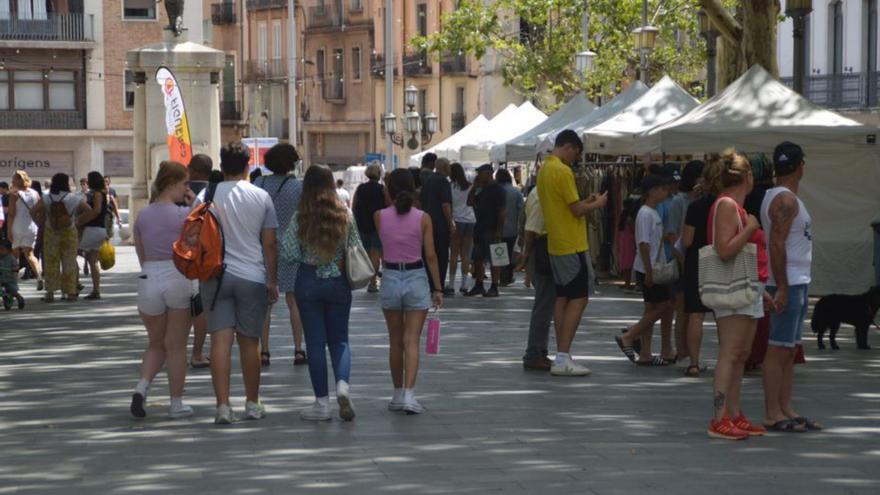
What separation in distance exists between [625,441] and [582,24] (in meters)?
40.0

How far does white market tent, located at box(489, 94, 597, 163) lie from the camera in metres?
29.8

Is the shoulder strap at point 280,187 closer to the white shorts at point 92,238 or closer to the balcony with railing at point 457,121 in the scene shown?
the white shorts at point 92,238

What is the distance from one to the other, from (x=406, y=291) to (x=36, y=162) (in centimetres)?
5714

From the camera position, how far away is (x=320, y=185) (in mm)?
11234

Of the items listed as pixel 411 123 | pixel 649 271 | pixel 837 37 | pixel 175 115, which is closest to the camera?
pixel 649 271

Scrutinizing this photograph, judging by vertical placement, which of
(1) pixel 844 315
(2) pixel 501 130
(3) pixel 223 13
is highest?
(3) pixel 223 13

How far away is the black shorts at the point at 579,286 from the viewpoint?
13.7 m

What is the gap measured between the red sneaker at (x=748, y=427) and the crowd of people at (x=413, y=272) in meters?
0.02

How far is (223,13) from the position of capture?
88.3 m

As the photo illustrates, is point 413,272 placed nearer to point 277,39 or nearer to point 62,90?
point 62,90

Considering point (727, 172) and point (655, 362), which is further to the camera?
point (655, 362)

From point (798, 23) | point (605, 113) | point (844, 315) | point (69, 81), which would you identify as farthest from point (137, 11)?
point (844, 315)

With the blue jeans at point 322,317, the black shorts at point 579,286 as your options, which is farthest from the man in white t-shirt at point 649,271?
the blue jeans at point 322,317

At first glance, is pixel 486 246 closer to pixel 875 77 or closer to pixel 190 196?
pixel 190 196
